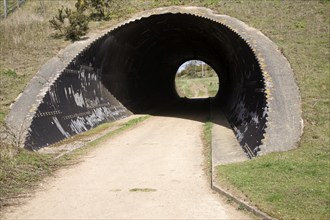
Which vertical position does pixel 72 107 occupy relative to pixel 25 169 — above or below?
above

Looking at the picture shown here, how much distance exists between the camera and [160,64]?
34875 millimetres

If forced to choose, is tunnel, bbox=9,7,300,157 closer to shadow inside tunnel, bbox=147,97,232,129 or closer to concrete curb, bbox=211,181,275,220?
shadow inside tunnel, bbox=147,97,232,129

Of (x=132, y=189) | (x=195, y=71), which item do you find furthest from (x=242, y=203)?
(x=195, y=71)

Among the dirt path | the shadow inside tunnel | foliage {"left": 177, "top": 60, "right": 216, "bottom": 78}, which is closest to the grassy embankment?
the dirt path

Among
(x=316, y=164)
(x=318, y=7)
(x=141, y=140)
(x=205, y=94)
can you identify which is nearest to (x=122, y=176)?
(x=316, y=164)

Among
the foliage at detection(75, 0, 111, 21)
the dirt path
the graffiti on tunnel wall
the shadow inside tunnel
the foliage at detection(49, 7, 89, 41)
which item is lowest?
the dirt path

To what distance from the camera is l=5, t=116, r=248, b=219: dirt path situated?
7.46 metres

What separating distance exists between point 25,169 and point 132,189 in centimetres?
331

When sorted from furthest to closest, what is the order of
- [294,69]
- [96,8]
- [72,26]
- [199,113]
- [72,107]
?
[199,113] < [96,8] < [72,26] < [72,107] < [294,69]

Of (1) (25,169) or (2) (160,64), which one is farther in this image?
(2) (160,64)

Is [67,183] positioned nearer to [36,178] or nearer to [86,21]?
[36,178]

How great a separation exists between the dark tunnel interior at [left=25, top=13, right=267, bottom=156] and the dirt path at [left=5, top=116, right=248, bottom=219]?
2.46m

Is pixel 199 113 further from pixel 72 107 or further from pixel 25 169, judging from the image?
pixel 25 169

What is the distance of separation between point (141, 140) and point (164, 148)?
2.02 m
